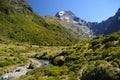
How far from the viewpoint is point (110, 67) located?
35.6 meters

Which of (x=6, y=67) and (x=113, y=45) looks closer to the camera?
(x=113, y=45)

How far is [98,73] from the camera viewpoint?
36.0 metres

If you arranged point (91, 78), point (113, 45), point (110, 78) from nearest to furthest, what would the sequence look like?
1. point (110, 78)
2. point (91, 78)
3. point (113, 45)

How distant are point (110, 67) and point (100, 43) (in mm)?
29677

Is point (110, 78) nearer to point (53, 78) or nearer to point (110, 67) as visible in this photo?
point (110, 67)

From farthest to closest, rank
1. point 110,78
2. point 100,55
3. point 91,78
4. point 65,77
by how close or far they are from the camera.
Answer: point 100,55 → point 65,77 → point 91,78 → point 110,78

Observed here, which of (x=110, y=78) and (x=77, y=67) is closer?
(x=110, y=78)

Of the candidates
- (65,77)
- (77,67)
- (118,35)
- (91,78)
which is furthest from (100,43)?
(91,78)

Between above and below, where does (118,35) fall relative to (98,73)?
above

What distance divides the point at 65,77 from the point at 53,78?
1928mm

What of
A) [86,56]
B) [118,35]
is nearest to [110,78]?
[86,56]

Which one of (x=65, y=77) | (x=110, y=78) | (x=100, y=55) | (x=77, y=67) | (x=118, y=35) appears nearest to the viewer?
(x=110, y=78)

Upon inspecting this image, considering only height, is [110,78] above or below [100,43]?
below

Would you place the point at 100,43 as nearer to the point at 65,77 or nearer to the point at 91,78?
the point at 65,77
